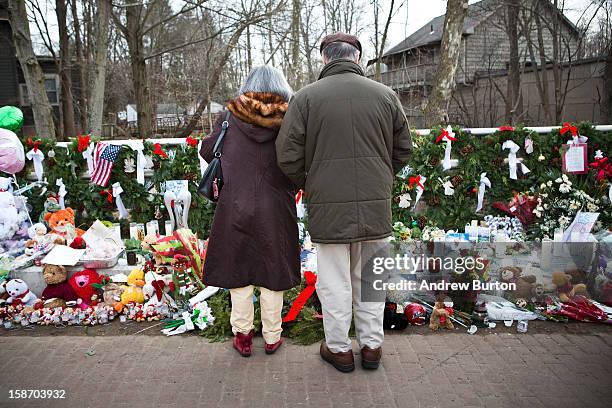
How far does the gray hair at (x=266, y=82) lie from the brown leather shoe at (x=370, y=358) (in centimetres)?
174

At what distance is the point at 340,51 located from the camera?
9.39 feet

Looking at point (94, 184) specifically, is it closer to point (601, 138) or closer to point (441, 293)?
point (441, 293)

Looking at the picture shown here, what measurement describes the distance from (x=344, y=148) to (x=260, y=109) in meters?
0.65

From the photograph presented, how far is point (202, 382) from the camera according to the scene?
291 centimetres

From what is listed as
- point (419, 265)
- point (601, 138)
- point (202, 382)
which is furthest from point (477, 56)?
point (202, 382)

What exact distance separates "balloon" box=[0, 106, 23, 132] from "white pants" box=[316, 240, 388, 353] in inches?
167

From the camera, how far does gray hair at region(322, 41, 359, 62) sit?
2861mm

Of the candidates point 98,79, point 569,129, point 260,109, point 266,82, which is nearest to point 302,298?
point 260,109

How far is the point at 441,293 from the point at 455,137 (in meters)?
1.98

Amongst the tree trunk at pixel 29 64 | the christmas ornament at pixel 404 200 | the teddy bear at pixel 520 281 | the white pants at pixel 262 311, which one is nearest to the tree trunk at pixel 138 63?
the tree trunk at pixel 29 64

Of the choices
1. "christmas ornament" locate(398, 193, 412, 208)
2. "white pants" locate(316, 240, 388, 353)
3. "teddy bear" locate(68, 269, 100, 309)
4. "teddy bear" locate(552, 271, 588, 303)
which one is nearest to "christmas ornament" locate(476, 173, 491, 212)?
"christmas ornament" locate(398, 193, 412, 208)

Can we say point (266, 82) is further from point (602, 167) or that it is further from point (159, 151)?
point (602, 167)

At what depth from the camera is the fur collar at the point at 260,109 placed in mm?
2998

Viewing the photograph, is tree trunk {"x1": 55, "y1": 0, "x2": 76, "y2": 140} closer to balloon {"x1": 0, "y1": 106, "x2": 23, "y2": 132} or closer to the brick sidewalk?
balloon {"x1": 0, "y1": 106, "x2": 23, "y2": 132}
